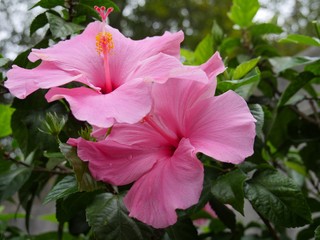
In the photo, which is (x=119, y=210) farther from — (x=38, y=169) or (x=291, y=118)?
(x=291, y=118)

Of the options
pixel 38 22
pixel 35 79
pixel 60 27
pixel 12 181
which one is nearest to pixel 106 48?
pixel 35 79

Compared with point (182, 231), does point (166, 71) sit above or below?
above

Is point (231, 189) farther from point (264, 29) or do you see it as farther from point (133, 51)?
point (264, 29)

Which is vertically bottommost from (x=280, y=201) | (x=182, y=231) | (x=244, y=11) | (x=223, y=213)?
(x=223, y=213)

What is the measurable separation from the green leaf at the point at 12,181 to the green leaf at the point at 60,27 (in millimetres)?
422

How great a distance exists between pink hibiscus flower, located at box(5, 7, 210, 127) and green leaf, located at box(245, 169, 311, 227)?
0.28m

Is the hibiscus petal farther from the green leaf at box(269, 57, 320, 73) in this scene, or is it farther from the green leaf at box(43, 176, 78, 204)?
the green leaf at box(269, 57, 320, 73)

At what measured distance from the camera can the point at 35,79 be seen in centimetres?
70

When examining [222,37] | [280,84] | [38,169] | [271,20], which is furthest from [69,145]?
[280,84]

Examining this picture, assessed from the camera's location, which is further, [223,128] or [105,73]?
[105,73]

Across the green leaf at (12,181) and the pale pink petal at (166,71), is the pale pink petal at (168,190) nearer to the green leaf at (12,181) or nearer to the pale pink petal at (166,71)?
the pale pink petal at (166,71)

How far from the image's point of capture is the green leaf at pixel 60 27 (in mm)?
982

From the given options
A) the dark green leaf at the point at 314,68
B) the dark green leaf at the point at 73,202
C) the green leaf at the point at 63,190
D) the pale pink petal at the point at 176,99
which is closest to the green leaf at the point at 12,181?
the dark green leaf at the point at 73,202

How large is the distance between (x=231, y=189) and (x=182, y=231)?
6.5 inches
